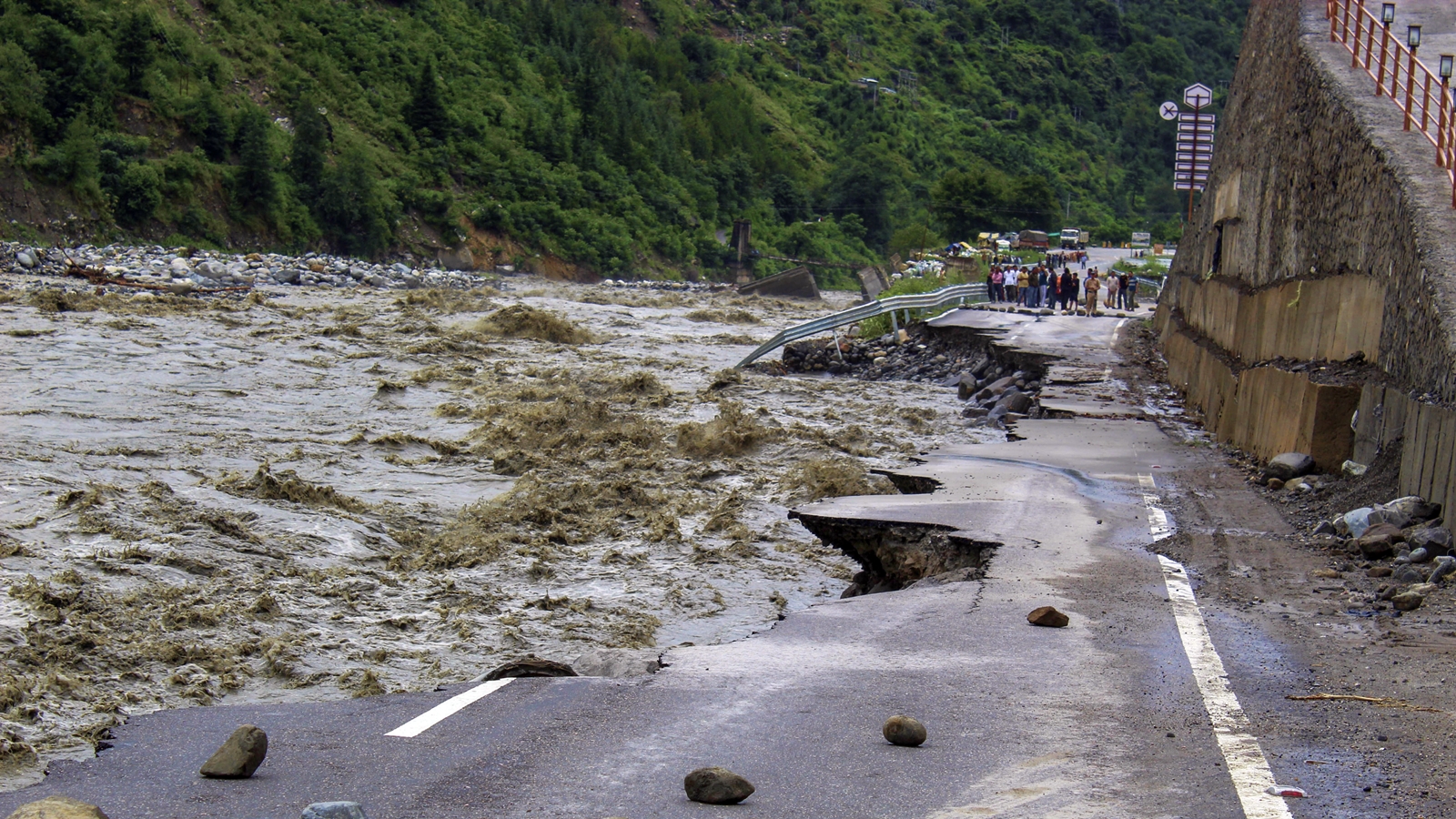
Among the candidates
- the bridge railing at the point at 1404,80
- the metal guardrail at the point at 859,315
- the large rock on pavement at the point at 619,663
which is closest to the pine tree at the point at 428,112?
the metal guardrail at the point at 859,315

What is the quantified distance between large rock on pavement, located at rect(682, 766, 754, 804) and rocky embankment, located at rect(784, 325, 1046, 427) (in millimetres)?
18996

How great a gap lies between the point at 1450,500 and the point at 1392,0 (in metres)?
15.5

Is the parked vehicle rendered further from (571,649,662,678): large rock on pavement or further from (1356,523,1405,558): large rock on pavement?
(571,649,662,678): large rock on pavement

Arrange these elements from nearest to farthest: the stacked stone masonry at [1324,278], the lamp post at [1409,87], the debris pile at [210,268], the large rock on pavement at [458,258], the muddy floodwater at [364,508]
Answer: the muddy floodwater at [364,508] → the stacked stone masonry at [1324,278] → the lamp post at [1409,87] → the debris pile at [210,268] → the large rock on pavement at [458,258]

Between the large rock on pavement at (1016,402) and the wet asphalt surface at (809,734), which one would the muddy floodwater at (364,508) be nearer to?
the large rock on pavement at (1016,402)

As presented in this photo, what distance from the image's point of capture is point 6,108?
53.9 m

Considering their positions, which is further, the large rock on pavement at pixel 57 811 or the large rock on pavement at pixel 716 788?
the large rock on pavement at pixel 716 788

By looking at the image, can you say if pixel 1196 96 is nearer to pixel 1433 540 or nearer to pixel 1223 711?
pixel 1433 540

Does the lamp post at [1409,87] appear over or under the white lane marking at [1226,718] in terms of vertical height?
over

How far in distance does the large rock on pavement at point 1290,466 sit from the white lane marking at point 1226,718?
421 cm

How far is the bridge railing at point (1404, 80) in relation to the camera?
12.7 m

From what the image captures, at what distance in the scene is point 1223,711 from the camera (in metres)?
6.05

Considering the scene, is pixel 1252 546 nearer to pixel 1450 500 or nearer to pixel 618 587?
Result: pixel 1450 500

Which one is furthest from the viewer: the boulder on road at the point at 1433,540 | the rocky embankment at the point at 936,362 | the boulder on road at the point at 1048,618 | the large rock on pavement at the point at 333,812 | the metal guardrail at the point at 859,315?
the metal guardrail at the point at 859,315
